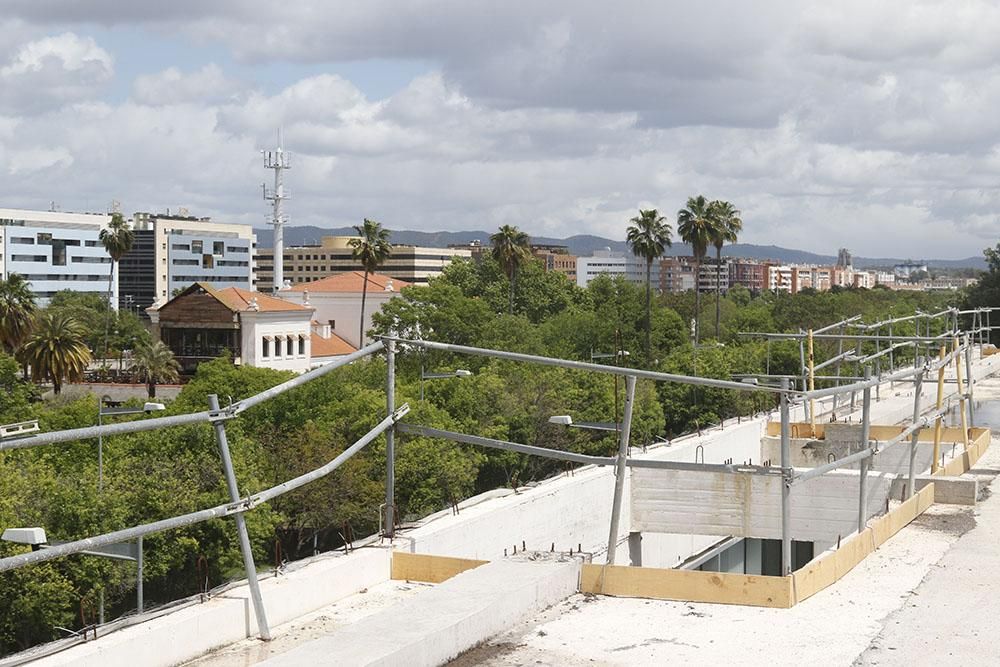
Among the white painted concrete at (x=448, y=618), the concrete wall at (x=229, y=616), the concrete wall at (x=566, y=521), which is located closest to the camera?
the white painted concrete at (x=448, y=618)

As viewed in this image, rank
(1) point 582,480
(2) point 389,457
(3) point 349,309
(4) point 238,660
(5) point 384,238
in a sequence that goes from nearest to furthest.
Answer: (4) point 238,660, (2) point 389,457, (1) point 582,480, (5) point 384,238, (3) point 349,309

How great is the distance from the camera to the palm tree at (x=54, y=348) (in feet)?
217

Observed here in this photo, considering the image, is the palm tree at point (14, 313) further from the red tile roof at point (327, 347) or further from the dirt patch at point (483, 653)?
the dirt patch at point (483, 653)

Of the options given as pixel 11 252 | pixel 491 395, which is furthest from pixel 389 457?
pixel 11 252

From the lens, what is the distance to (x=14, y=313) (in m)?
66.8

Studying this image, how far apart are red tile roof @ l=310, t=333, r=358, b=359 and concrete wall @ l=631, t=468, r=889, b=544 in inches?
2858

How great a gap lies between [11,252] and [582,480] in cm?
15752


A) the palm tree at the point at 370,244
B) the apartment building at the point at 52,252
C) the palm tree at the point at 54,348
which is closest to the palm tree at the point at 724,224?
the palm tree at the point at 370,244

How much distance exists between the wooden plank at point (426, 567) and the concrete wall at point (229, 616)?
0.41ft

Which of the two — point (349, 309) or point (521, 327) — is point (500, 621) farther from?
point (349, 309)

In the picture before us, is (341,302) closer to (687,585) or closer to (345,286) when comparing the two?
(345,286)

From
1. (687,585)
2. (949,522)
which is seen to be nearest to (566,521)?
(949,522)

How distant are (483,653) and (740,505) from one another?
57.0 feet

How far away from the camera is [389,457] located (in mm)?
13758
